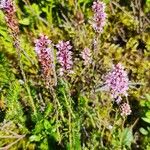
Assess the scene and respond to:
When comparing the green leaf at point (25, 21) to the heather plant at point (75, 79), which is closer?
the heather plant at point (75, 79)


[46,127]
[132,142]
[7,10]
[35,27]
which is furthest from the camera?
[35,27]

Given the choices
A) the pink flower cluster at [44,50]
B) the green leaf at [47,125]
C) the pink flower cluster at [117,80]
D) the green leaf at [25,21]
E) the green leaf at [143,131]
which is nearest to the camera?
the pink flower cluster at [44,50]

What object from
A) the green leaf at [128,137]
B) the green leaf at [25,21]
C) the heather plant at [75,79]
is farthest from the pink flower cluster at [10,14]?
the green leaf at [25,21]

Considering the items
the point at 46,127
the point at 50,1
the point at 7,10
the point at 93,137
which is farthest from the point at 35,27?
the point at 7,10

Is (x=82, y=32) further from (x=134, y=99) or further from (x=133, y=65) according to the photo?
(x=134, y=99)

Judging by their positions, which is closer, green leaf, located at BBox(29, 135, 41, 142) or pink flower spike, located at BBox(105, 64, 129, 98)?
pink flower spike, located at BBox(105, 64, 129, 98)

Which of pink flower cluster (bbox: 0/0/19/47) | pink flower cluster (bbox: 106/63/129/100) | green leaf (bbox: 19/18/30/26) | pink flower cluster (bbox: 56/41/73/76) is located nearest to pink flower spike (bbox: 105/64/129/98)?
pink flower cluster (bbox: 106/63/129/100)

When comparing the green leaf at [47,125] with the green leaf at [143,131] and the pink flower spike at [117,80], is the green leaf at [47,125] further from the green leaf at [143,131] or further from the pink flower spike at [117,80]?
the pink flower spike at [117,80]

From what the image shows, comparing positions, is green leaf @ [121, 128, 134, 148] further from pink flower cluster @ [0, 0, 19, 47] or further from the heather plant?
pink flower cluster @ [0, 0, 19, 47]

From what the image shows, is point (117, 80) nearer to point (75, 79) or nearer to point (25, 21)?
point (75, 79)
